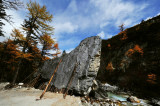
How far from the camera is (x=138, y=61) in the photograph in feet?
34.0

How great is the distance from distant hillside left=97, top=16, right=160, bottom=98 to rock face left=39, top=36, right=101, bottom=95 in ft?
28.1

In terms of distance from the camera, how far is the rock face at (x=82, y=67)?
3.70m

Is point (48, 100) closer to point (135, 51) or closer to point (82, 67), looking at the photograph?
point (82, 67)

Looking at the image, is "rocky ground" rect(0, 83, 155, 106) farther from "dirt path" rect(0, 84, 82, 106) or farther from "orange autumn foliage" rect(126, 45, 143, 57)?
"orange autumn foliage" rect(126, 45, 143, 57)

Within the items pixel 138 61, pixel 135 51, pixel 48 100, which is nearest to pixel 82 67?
pixel 48 100

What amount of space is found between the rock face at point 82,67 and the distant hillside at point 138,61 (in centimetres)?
857

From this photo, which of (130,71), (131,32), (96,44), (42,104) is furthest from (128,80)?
(42,104)

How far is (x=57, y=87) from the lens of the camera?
4242mm

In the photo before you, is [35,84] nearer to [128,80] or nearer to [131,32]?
[128,80]

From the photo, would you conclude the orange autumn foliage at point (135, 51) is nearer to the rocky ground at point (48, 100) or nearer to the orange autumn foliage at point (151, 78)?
the orange autumn foliage at point (151, 78)

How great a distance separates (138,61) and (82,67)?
1105 centimetres

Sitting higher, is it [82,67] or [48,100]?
[82,67]

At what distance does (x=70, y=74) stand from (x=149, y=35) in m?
13.4

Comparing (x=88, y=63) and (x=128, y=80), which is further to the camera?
(x=128, y=80)
